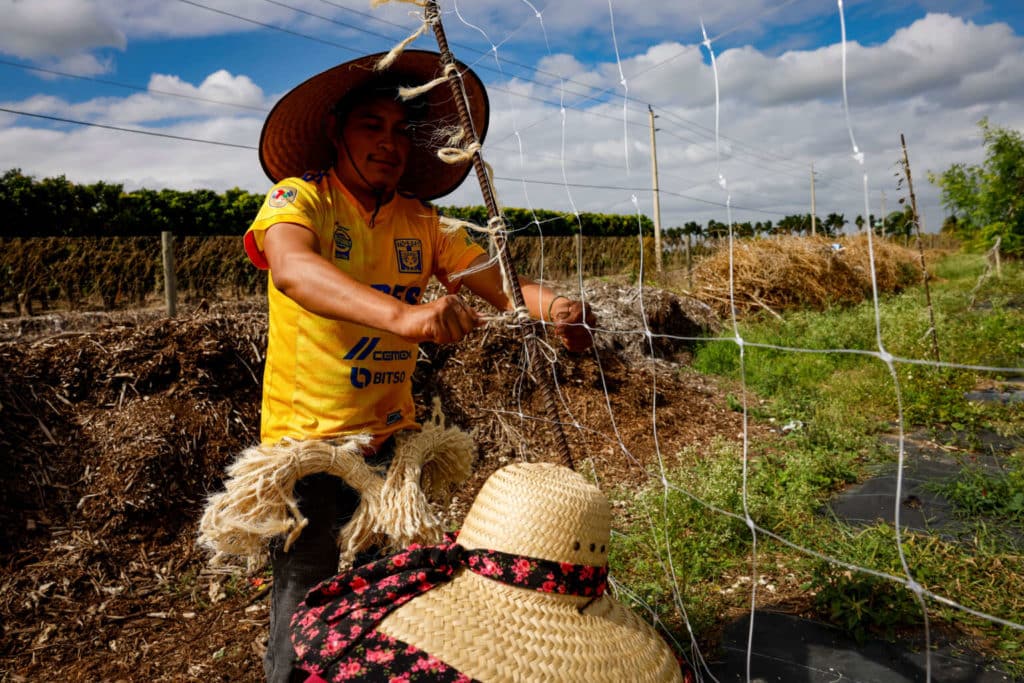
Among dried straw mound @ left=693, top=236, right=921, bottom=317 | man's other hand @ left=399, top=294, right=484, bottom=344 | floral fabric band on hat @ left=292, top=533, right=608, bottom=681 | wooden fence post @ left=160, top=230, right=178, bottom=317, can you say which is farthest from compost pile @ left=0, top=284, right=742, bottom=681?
dried straw mound @ left=693, top=236, right=921, bottom=317

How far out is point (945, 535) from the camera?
2.74 metres

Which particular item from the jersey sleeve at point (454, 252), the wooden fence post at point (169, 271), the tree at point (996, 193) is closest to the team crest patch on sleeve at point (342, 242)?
the jersey sleeve at point (454, 252)

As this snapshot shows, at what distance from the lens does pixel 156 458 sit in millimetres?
3521

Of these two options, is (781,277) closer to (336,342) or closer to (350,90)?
(350,90)

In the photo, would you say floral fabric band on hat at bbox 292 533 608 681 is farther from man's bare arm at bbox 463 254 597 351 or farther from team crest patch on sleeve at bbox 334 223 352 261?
team crest patch on sleeve at bbox 334 223 352 261

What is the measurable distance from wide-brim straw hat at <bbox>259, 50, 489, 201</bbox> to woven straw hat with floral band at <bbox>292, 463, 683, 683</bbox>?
1.03 metres

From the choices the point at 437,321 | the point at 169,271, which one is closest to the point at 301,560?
the point at 437,321

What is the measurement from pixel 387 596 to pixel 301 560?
577 mm

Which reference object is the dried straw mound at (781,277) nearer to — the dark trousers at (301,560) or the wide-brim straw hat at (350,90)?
the wide-brim straw hat at (350,90)

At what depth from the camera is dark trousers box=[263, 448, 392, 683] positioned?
1594 mm

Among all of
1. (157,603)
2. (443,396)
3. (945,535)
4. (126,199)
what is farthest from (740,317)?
(126,199)

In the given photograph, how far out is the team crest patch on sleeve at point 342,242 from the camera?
158 cm

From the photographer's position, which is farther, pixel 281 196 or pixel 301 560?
pixel 301 560

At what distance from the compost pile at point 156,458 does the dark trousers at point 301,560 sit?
0.77m
